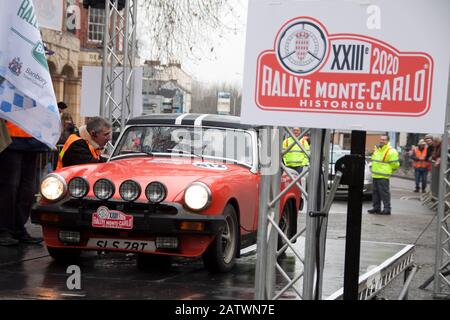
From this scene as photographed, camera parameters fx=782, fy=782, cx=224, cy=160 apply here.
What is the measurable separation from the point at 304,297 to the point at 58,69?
28551 millimetres

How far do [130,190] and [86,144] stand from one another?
1.89 meters

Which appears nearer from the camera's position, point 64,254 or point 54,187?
point 54,187

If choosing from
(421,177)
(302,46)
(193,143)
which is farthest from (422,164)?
(302,46)

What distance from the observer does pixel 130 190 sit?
7.20m

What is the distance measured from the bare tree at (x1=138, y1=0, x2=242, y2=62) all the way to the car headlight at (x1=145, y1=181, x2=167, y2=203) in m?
11.4

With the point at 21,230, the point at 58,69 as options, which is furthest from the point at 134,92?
the point at 58,69

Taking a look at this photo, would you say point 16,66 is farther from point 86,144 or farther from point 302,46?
point 86,144

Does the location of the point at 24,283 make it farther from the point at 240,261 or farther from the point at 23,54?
the point at 240,261

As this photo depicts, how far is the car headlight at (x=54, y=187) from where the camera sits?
7.43 metres

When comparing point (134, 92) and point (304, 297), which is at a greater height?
point (134, 92)

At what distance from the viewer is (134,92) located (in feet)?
41.9

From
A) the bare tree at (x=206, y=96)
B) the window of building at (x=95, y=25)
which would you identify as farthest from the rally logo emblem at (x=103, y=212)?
the bare tree at (x=206, y=96)

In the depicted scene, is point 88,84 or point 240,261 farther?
point 88,84

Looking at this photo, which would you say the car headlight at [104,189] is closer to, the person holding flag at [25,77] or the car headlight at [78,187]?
the car headlight at [78,187]
